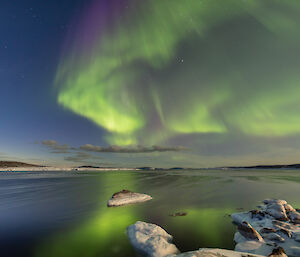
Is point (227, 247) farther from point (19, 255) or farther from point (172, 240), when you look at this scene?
point (19, 255)

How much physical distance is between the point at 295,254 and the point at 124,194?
12.6m

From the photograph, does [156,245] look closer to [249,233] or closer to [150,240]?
[150,240]

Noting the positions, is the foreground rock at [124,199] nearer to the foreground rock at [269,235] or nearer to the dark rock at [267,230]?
the foreground rock at [269,235]

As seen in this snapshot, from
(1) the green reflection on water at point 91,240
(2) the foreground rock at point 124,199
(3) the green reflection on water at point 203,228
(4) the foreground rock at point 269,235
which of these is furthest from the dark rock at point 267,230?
(2) the foreground rock at point 124,199

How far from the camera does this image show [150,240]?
6.70 metres

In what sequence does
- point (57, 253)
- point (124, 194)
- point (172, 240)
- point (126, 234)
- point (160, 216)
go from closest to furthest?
point (57, 253)
point (172, 240)
point (126, 234)
point (160, 216)
point (124, 194)

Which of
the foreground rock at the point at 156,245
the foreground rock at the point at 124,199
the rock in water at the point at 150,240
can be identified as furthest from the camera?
the foreground rock at the point at 124,199

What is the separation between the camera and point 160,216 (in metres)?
10.7

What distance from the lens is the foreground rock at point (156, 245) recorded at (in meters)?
5.37

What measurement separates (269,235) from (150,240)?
5323 millimetres

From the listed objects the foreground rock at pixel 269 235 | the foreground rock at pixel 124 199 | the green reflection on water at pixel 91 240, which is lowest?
the green reflection on water at pixel 91 240

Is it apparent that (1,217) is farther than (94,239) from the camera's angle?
Yes

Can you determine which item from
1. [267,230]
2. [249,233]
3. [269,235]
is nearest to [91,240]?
[249,233]

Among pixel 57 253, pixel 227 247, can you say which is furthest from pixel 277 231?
pixel 57 253
